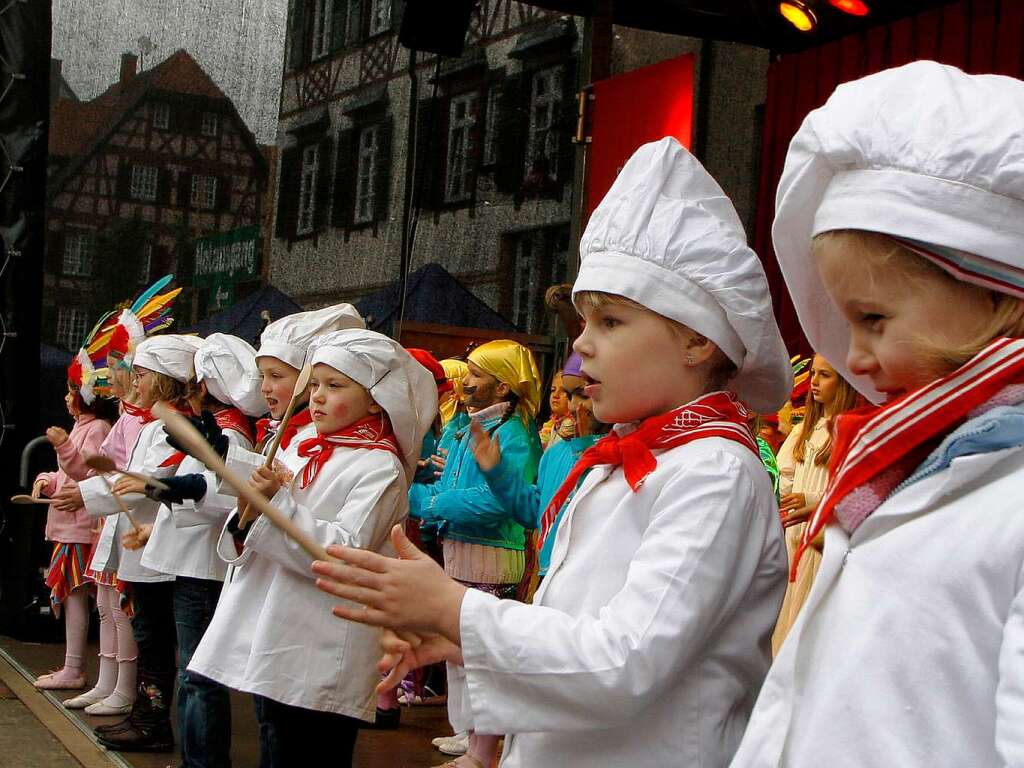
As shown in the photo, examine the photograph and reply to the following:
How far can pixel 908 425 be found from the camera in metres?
1.16

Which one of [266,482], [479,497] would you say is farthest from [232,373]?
[266,482]

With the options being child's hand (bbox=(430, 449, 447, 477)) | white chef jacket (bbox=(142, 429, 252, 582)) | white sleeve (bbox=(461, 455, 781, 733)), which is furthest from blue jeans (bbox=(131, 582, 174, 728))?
white sleeve (bbox=(461, 455, 781, 733))

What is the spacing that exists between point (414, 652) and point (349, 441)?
6.53 ft

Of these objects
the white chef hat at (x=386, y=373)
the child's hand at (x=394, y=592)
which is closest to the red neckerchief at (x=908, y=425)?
the child's hand at (x=394, y=592)

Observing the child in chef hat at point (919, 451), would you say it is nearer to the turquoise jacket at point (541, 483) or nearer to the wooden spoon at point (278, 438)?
the wooden spoon at point (278, 438)

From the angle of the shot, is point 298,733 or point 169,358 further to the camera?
point 169,358

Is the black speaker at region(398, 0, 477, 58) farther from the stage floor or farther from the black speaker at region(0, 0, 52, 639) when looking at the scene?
the stage floor

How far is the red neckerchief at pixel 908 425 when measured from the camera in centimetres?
112

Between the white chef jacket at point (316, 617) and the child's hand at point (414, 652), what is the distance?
1.57 metres

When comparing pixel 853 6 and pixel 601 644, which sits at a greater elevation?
pixel 853 6

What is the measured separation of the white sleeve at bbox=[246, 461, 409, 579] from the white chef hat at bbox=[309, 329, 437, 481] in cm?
14

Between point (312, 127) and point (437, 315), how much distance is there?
4.35ft

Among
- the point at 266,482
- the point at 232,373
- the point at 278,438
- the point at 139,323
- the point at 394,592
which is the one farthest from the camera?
the point at 139,323

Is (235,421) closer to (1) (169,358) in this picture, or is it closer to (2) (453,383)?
(1) (169,358)
